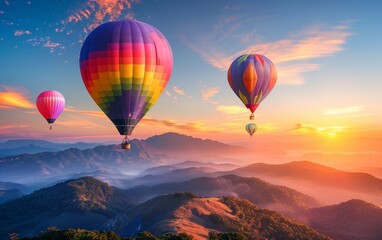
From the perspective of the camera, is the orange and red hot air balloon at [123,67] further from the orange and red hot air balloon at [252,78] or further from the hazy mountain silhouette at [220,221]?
the hazy mountain silhouette at [220,221]

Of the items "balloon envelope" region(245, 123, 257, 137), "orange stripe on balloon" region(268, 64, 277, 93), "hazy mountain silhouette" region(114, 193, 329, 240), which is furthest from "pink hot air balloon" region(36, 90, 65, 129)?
"balloon envelope" region(245, 123, 257, 137)

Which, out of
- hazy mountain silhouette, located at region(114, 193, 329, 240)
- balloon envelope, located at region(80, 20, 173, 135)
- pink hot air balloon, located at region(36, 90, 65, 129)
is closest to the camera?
balloon envelope, located at region(80, 20, 173, 135)

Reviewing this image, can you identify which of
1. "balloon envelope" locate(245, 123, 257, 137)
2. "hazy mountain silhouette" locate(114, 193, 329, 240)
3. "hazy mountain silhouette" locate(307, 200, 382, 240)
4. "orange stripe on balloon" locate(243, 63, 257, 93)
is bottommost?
"hazy mountain silhouette" locate(307, 200, 382, 240)

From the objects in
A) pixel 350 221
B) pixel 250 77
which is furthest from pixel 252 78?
pixel 350 221

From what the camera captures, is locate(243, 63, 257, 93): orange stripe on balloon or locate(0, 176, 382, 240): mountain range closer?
locate(243, 63, 257, 93): orange stripe on balloon

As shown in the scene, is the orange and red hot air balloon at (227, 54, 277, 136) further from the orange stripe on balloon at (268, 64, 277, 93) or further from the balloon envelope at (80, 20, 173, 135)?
the balloon envelope at (80, 20, 173, 135)

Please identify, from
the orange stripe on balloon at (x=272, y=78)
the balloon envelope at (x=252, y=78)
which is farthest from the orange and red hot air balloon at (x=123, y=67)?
the orange stripe on balloon at (x=272, y=78)
